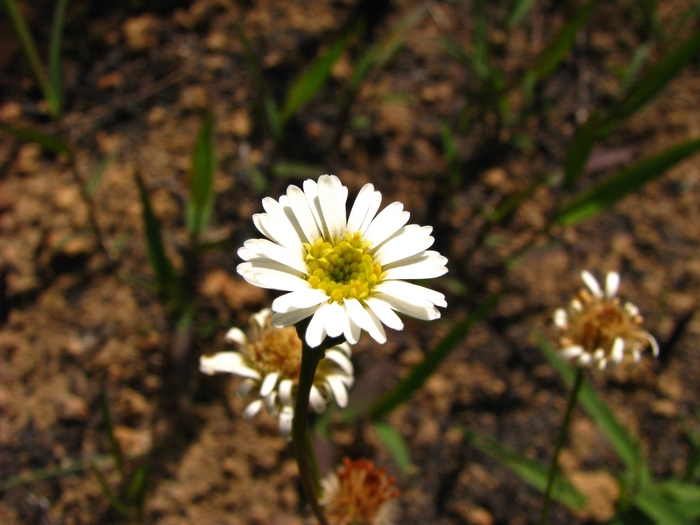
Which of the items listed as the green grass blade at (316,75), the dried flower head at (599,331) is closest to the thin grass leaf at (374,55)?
the green grass blade at (316,75)

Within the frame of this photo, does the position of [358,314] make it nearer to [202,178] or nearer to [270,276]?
[270,276]

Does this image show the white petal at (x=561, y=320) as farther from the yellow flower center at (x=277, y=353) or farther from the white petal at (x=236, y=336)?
the white petal at (x=236, y=336)

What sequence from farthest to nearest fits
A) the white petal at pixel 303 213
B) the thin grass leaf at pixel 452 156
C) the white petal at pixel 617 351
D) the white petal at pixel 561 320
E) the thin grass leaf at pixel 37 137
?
the thin grass leaf at pixel 452 156 < the thin grass leaf at pixel 37 137 < the white petal at pixel 561 320 < the white petal at pixel 617 351 < the white petal at pixel 303 213

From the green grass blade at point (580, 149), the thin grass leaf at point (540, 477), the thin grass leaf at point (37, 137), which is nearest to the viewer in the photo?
the thin grass leaf at point (37, 137)

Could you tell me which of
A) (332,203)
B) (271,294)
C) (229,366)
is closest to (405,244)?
(332,203)

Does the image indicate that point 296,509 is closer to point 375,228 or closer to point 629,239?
point 375,228
